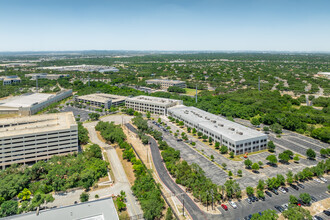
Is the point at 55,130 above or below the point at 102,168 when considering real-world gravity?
above

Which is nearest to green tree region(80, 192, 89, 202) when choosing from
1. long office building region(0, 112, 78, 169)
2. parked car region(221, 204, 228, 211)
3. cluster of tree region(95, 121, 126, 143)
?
long office building region(0, 112, 78, 169)

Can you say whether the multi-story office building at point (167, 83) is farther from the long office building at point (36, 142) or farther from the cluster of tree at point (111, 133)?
the long office building at point (36, 142)

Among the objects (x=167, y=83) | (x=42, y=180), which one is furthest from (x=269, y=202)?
(x=167, y=83)

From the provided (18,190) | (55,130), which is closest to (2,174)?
(18,190)

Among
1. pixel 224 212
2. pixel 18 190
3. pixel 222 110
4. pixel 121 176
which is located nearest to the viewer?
pixel 224 212

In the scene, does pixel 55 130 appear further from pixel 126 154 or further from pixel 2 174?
pixel 126 154

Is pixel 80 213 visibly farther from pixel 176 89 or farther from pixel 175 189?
pixel 176 89
